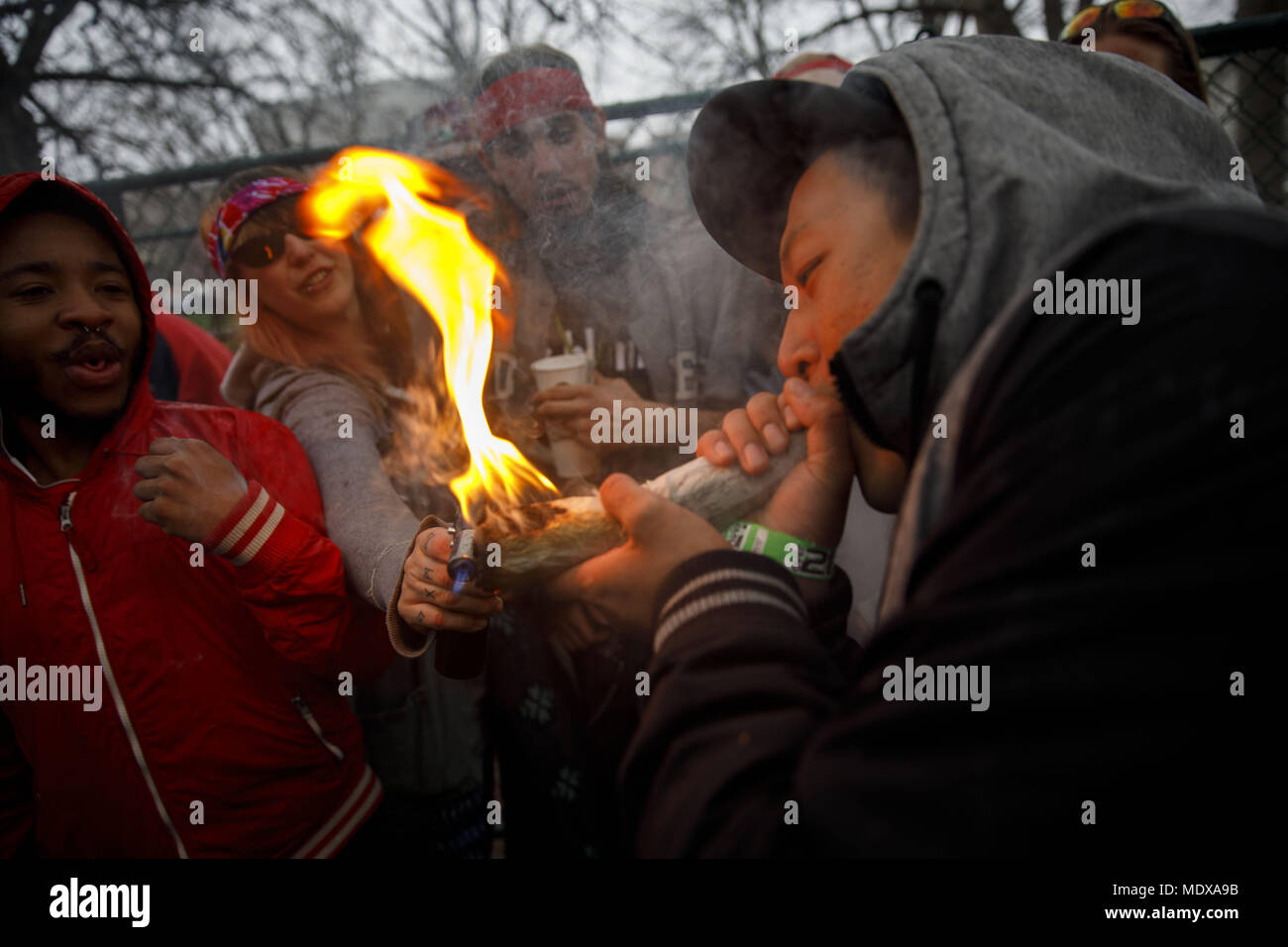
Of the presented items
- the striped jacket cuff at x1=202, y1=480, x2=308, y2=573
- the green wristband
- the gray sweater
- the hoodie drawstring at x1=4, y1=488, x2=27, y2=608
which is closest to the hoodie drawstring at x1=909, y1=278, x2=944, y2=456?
the green wristband

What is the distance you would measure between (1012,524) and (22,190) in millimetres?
2295

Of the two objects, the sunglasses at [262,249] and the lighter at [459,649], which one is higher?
the sunglasses at [262,249]

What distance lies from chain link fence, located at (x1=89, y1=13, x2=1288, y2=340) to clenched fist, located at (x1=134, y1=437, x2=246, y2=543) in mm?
1635

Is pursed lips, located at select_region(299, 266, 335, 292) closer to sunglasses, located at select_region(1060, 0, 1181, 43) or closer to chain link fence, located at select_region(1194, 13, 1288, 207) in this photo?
sunglasses, located at select_region(1060, 0, 1181, 43)

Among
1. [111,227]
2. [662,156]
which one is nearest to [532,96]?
[662,156]

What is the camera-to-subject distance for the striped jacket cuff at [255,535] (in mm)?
1590

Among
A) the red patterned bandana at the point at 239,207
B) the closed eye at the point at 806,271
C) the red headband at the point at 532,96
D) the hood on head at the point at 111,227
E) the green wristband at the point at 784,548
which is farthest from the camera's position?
the red headband at the point at 532,96

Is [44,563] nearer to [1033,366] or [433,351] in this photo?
[433,351]

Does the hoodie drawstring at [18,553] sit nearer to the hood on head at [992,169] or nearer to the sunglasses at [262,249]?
the sunglasses at [262,249]

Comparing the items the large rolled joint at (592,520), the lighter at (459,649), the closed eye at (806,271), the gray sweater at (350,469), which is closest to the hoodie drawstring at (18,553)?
the gray sweater at (350,469)

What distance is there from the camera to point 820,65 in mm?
2471

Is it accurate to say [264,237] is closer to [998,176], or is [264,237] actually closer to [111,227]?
[111,227]

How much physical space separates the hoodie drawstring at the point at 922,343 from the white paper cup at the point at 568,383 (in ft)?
3.21

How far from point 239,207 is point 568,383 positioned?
120 centimetres
